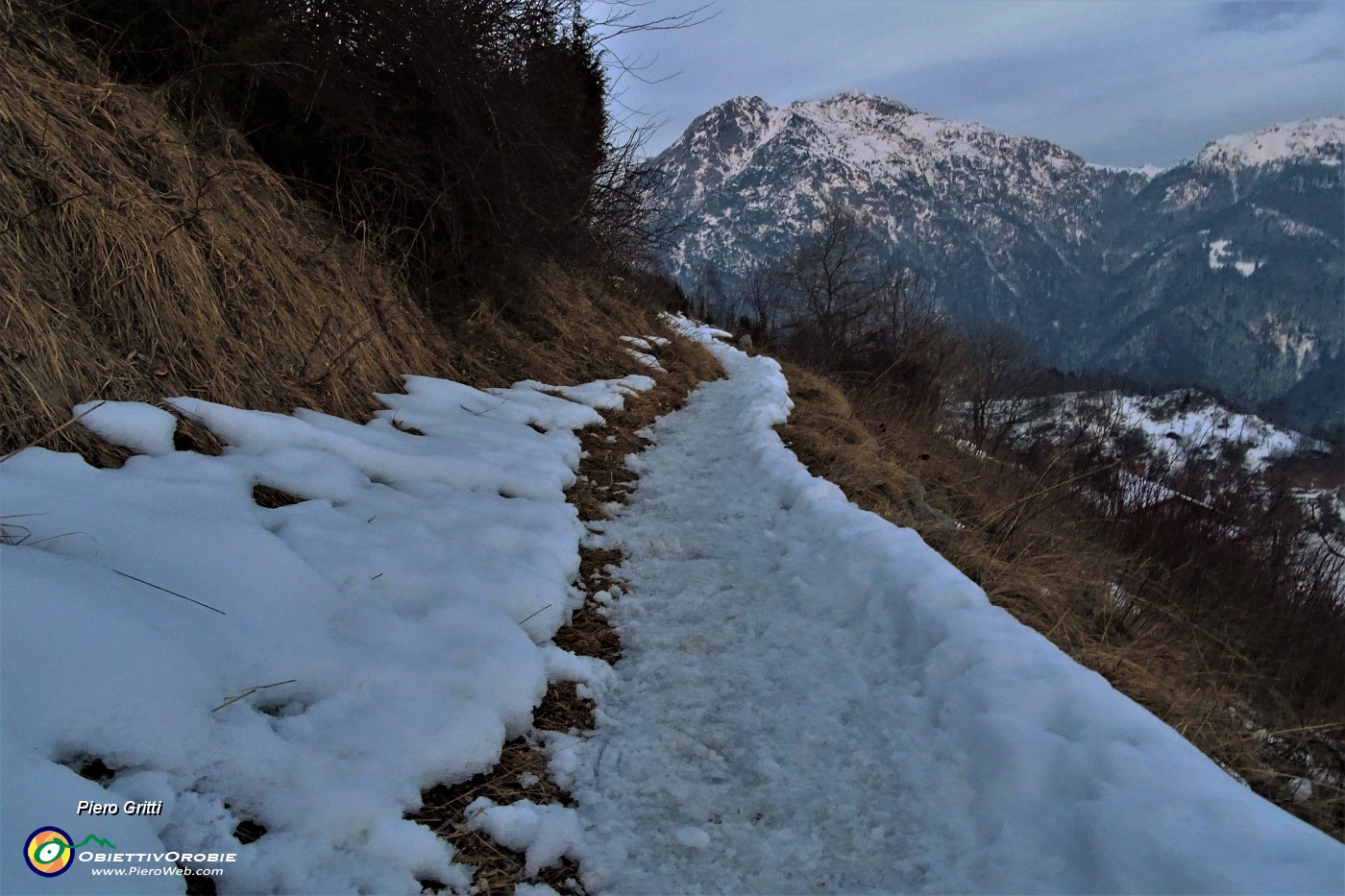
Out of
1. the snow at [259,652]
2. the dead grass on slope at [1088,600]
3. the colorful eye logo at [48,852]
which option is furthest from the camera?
the dead grass on slope at [1088,600]

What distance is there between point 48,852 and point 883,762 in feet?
6.74

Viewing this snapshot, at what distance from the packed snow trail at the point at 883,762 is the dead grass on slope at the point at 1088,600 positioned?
3.32ft

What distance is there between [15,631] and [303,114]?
4465 millimetres

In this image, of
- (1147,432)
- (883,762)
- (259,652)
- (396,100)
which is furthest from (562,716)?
(1147,432)

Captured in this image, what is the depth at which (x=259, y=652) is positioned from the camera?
1773mm

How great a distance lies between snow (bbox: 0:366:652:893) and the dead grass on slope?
256 cm

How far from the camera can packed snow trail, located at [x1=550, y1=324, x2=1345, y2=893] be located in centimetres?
163

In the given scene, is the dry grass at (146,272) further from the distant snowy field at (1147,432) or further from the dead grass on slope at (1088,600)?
the distant snowy field at (1147,432)

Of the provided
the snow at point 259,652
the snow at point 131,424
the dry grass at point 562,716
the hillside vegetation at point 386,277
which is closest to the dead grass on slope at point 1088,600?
the hillside vegetation at point 386,277

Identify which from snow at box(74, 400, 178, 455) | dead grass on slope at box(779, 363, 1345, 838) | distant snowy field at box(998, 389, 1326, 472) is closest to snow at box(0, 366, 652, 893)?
snow at box(74, 400, 178, 455)

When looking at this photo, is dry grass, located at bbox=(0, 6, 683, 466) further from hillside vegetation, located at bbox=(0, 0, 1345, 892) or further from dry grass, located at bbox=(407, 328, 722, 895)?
dry grass, located at bbox=(407, 328, 722, 895)

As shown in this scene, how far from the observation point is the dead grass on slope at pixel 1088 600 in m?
2.99

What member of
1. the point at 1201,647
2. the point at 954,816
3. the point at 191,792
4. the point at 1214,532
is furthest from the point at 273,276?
the point at 1214,532

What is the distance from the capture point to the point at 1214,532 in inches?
404
